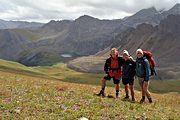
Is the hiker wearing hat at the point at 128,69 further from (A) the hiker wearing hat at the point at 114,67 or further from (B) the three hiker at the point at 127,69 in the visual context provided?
(A) the hiker wearing hat at the point at 114,67

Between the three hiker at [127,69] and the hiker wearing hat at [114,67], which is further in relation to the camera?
the hiker wearing hat at [114,67]

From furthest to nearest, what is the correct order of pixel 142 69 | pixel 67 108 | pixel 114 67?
1. pixel 114 67
2. pixel 142 69
3. pixel 67 108

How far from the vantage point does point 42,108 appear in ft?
61.4

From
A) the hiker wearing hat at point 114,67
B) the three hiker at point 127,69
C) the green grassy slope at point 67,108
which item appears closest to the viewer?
the green grassy slope at point 67,108

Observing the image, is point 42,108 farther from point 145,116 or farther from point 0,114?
point 145,116

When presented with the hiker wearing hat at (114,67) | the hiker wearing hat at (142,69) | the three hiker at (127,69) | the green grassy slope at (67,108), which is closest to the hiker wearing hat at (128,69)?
the three hiker at (127,69)

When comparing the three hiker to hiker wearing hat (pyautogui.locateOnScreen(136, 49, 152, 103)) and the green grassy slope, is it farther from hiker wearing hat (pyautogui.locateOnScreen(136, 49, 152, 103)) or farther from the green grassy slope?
the green grassy slope

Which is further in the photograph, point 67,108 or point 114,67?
point 114,67

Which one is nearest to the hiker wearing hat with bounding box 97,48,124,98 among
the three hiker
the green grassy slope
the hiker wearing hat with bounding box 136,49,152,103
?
the three hiker

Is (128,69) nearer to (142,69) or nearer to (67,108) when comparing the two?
(142,69)

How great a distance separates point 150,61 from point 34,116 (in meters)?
8.92

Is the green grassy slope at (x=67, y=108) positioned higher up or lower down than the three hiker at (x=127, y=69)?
lower down

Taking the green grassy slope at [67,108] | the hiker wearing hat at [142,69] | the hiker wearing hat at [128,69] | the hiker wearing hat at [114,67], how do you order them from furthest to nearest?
the hiker wearing hat at [114,67]
the hiker wearing hat at [128,69]
the hiker wearing hat at [142,69]
the green grassy slope at [67,108]

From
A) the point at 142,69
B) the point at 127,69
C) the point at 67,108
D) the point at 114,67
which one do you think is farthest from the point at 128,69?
the point at 67,108
